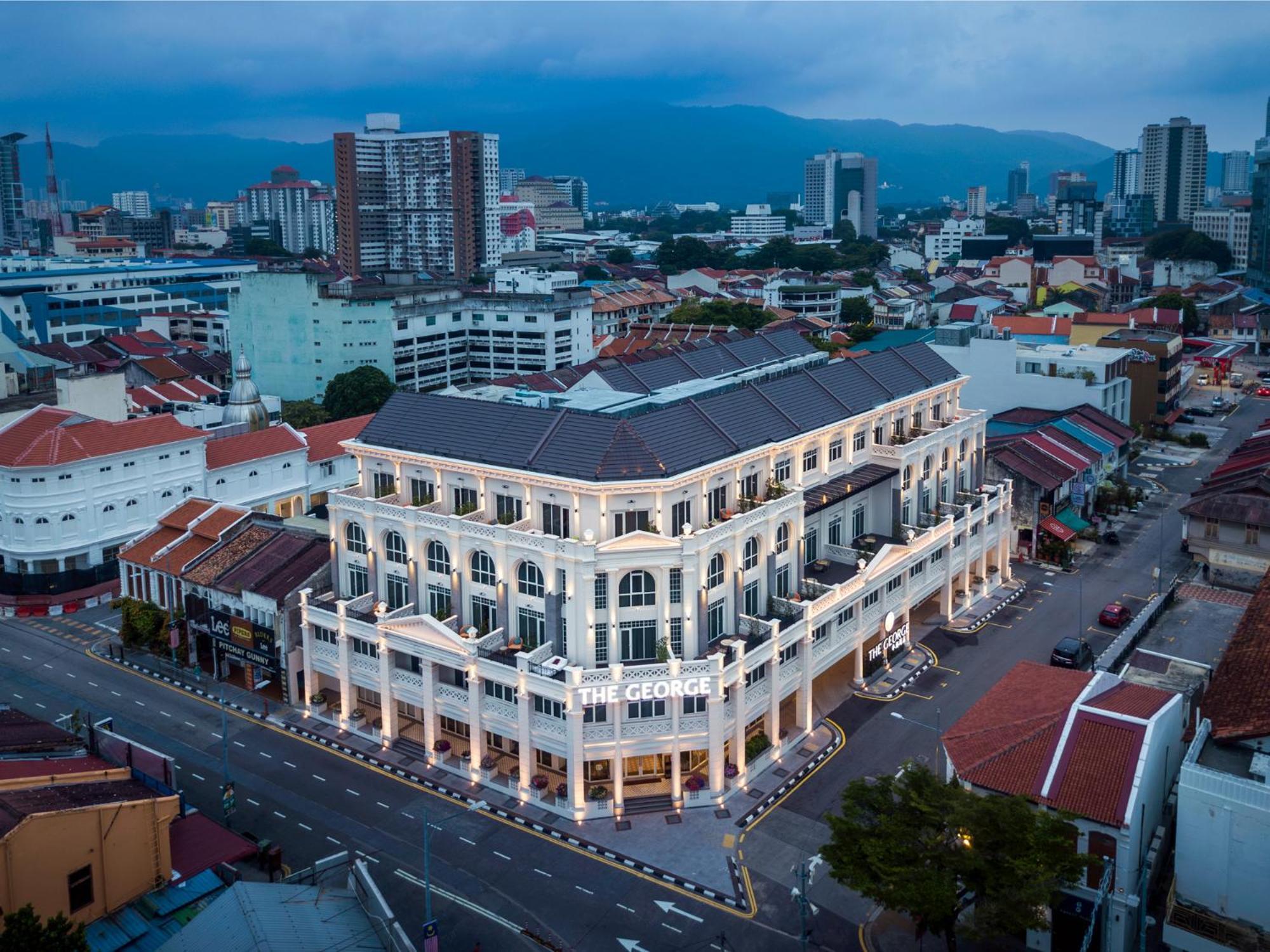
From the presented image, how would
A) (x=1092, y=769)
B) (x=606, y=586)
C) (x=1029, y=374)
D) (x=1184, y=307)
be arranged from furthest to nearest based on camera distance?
1. (x=1184, y=307)
2. (x=1029, y=374)
3. (x=606, y=586)
4. (x=1092, y=769)

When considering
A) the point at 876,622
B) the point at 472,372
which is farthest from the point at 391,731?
the point at 472,372

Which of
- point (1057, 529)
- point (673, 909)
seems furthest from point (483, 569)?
point (1057, 529)

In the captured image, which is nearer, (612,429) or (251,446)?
(612,429)

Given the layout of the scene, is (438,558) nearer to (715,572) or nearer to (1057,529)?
(715,572)

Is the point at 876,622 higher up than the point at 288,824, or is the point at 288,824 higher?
the point at 876,622

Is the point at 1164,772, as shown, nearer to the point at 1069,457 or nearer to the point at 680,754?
the point at 680,754

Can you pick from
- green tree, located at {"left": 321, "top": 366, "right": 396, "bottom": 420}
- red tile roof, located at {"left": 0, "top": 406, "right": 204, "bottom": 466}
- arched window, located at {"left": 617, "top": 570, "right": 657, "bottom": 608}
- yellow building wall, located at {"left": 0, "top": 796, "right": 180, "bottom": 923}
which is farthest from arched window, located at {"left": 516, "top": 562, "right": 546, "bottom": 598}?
green tree, located at {"left": 321, "top": 366, "right": 396, "bottom": 420}

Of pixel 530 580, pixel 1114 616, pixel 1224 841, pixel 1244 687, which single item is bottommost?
pixel 1114 616
